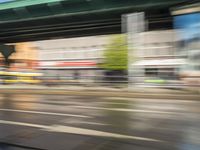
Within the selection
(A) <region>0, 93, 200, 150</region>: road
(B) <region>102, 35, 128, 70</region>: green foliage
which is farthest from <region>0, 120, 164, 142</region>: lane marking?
(B) <region>102, 35, 128, 70</region>: green foliage

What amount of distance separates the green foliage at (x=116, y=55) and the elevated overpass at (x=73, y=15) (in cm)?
1142

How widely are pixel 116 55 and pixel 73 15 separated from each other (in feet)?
68.3

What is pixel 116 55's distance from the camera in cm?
5375

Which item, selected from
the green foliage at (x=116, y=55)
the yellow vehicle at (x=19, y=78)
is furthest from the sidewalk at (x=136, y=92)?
the green foliage at (x=116, y=55)

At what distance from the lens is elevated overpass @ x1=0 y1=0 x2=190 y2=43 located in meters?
31.1

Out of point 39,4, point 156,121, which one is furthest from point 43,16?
point 156,121

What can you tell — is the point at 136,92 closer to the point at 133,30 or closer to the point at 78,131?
the point at 133,30

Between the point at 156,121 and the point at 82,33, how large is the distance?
33617 mm

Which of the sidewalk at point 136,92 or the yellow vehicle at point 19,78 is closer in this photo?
the sidewalk at point 136,92

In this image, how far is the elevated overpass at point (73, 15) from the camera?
102 ft

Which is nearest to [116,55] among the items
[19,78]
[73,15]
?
[19,78]

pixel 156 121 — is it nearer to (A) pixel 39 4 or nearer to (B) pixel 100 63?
(A) pixel 39 4

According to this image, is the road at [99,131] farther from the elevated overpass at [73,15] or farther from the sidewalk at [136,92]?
the elevated overpass at [73,15]

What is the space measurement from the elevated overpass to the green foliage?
11423mm
